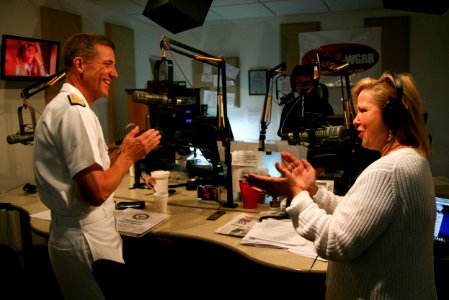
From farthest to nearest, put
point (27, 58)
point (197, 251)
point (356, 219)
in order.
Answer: point (27, 58) → point (197, 251) → point (356, 219)

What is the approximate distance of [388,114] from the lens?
1041 millimetres

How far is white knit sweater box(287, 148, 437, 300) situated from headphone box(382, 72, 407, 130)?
86 millimetres

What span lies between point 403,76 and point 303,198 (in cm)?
44

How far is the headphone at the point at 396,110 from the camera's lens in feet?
3.35

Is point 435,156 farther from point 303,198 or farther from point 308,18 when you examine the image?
point 303,198

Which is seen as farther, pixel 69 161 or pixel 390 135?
pixel 69 161

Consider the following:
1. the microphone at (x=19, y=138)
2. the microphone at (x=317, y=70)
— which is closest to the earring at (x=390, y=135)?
the microphone at (x=317, y=70)

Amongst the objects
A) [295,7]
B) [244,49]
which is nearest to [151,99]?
[295,7]

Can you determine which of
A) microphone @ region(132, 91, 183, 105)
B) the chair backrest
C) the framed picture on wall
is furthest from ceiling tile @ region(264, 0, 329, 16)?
the chair backrest

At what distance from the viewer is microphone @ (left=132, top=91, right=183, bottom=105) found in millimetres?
1851

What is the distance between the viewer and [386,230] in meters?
0.97

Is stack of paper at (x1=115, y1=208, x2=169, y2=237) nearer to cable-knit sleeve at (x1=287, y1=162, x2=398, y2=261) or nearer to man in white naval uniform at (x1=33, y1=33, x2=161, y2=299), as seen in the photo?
man in white naval uniform at (x1=33, y1=33, x2=161, y2=299)

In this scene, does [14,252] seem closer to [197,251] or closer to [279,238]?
[197,251]

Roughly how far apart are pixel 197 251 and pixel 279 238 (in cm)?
93
